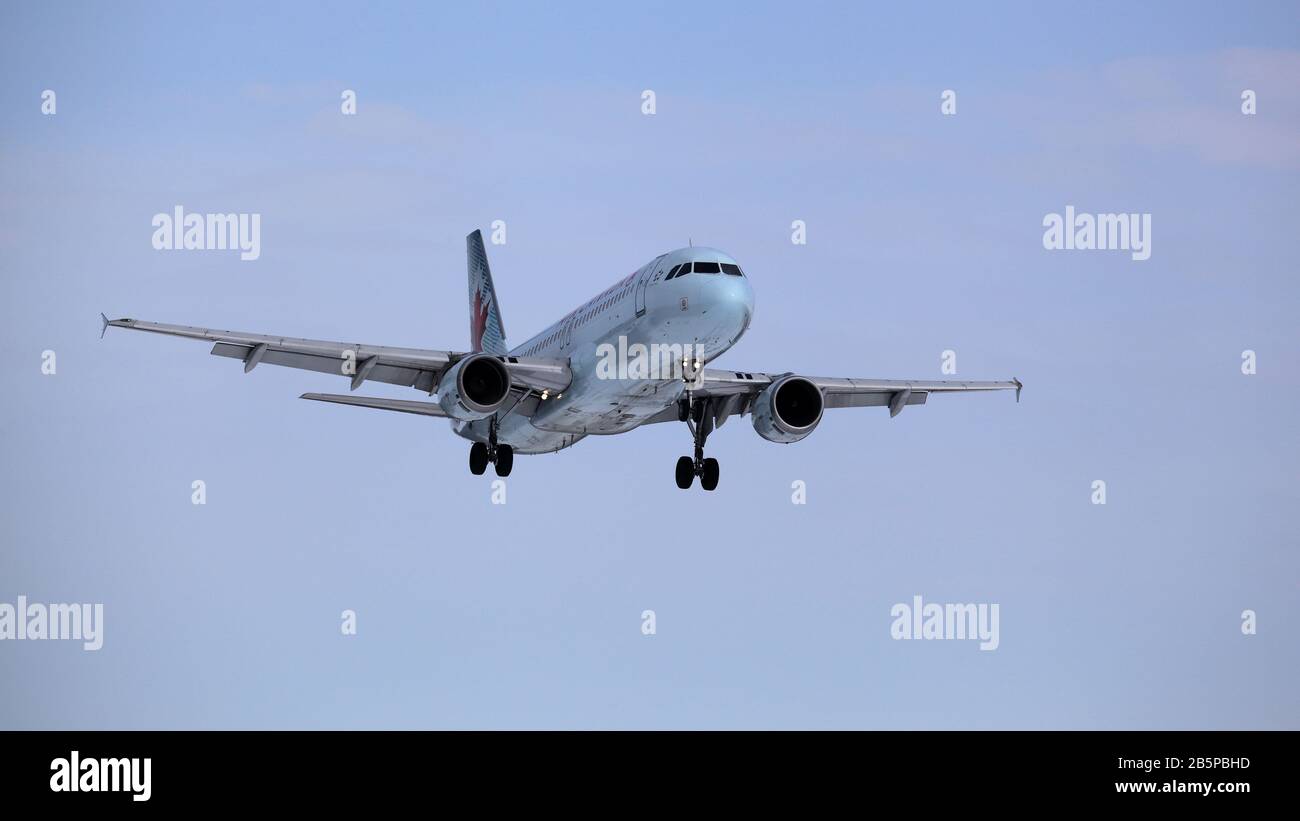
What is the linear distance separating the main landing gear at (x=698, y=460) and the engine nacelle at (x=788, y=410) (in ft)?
6.45

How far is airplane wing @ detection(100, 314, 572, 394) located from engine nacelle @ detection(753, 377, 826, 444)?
642 centimetres

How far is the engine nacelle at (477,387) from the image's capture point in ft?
180

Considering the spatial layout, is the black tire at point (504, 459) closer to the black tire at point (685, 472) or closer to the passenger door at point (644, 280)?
the black tire at point (685, 472)

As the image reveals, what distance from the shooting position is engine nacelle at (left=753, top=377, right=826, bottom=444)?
57594 millimetres

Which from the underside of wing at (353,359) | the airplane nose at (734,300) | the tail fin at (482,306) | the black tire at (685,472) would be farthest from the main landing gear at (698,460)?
the tail fin at (482,306)

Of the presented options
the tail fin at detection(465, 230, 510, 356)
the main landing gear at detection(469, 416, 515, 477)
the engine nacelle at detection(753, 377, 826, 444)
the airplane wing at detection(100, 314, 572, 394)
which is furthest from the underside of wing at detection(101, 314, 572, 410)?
the tail fin at detection(465, 230, 510, 356)

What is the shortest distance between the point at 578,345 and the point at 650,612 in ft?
30.9

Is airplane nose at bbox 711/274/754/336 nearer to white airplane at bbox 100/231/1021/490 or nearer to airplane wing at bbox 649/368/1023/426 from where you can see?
white airplane at bbox 100/231/1021/490

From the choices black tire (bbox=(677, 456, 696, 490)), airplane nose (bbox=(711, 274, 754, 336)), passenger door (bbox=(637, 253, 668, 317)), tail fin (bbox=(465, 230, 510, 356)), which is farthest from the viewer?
tail fin (bbox=(465, 230, 510, 356))

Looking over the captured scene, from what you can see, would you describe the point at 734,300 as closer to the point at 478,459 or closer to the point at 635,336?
the point at 635,336
